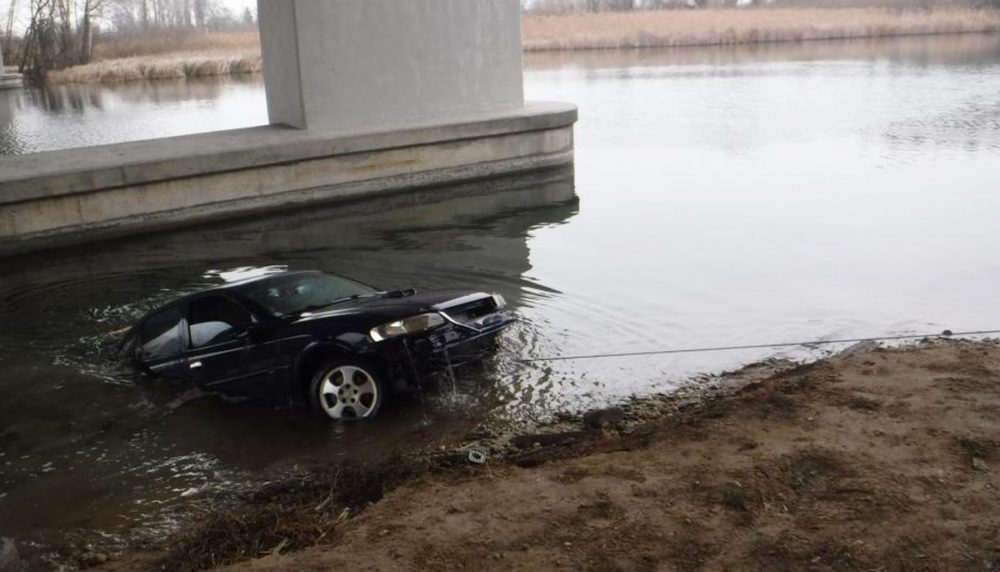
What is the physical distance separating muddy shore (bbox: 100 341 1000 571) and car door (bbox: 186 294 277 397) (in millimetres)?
1640

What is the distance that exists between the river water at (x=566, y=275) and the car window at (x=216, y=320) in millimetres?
630

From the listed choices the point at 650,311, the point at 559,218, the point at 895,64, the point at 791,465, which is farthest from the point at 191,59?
the point at 791,465

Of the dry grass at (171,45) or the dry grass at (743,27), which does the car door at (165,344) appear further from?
the dry grass at (743,27)

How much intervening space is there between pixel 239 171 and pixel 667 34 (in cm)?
5292

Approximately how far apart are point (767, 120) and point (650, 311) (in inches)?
796

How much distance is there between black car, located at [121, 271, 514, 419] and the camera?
7332 millimetres

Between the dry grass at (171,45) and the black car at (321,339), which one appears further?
the dry grass at (171,45)

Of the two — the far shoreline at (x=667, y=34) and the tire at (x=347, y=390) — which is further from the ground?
the far shoreline at (x=667, y=34)

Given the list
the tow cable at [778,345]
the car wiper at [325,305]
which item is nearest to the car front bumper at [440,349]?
the car wiper at [325,305]

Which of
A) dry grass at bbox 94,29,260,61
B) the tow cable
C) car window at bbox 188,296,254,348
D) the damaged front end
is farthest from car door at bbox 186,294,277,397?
dry grass at bbox 94,29,260,61

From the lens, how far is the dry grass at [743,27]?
210ft

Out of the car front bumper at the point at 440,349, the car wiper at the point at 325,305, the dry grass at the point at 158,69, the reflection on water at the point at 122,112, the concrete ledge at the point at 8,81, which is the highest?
the dry grass at the point at 158,69

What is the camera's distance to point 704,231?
1522cm

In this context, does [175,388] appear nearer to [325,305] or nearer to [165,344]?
[165,344]
